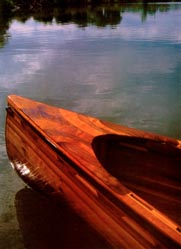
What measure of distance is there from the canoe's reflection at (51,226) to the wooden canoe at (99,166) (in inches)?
9.2

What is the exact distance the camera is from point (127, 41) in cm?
1589

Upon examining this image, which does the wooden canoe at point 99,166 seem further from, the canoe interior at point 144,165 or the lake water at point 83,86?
the lake water at point 83,86

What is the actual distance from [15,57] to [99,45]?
156 inches

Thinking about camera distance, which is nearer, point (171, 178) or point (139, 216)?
point (139, 216)

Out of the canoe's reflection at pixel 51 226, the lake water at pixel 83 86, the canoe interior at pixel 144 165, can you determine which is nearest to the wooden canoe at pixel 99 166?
the canoe interior at pixel 144 165

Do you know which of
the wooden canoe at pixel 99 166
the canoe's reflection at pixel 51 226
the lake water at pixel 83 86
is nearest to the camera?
the wooden canoe at pixel 99 166

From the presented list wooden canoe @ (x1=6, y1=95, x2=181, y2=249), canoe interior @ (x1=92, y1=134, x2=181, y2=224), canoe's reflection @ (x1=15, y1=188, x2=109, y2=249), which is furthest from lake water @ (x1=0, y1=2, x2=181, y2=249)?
canoe interior @ (x1=92, y1=134, x2=181, y2=224)

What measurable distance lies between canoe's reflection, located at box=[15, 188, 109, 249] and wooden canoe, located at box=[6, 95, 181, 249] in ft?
0.76

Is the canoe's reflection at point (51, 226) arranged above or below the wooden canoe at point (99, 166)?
below

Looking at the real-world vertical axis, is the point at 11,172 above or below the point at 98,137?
below

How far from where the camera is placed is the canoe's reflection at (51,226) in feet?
12.6

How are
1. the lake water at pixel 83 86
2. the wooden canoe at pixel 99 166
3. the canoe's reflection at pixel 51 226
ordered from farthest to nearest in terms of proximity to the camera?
the lake water at pixel 83 86, the canoe's reflection at pixel 51 226, the wooden canoe at pixel 99 166

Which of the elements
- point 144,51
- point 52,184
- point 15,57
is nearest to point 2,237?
point 52,184

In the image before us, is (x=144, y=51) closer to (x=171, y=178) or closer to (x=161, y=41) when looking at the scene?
(x=161, y=41)
